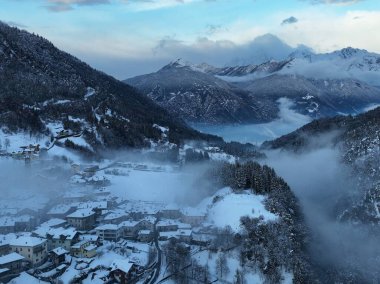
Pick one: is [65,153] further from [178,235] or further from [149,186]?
[178,235]

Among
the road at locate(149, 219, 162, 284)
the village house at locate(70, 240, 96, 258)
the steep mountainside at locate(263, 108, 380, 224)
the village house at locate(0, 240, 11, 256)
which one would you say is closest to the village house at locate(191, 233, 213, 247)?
the road at locate(149, 219, 162, 284)

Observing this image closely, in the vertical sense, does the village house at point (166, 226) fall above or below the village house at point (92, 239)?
above

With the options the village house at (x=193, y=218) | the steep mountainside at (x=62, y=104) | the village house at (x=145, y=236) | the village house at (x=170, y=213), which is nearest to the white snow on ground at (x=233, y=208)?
the village house at (x=193, y=218)

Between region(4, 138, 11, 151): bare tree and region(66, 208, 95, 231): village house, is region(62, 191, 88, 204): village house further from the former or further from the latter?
region(4, 138, 11, 151): bare tree

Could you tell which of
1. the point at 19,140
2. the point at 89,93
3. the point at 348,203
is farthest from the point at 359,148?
the point at 89,93

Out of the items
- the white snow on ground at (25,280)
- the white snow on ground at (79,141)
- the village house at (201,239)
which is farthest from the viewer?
the white snow on ground at (79,141)

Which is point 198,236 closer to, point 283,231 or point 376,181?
point 283,231

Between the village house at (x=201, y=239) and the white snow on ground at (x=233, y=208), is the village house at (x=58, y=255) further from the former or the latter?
the white snow on ground at (x=233, y=208)
